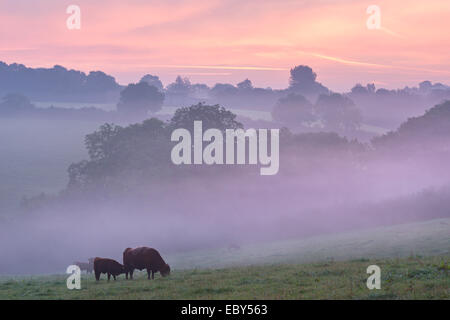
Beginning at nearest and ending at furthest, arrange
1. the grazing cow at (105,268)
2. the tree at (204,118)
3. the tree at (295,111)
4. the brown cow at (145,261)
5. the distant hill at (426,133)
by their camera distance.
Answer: the brown cow at (145,261), the grazing cow at (105,268), the tree at (204,118), the distant hill at (426,133), the tree at (295,111)

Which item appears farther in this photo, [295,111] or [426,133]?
[295,111]

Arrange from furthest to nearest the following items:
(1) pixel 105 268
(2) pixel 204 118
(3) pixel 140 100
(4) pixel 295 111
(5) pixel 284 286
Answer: (4) pixel 295 111 → (3) pixel 140 100 → (2) pixel 204 118 → (1) pixel 105 268 → (5) pixel 284 286

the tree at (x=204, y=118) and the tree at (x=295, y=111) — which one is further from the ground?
the tree at (x=295, y=111)

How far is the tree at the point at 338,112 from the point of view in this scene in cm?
14388

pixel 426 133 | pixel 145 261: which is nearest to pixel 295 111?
pixel 426 133

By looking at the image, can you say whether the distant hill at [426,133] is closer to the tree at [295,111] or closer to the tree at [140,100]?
the tree at [295,111]

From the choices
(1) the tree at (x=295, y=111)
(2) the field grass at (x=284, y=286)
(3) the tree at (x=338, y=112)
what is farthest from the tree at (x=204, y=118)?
(3) the tree at (x=338, y=112)

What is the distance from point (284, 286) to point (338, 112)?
432ft

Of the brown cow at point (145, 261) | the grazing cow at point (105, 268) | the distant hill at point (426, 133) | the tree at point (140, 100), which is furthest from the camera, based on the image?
the tree at point (140, 100)

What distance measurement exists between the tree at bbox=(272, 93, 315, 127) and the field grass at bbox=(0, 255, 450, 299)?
127474mm

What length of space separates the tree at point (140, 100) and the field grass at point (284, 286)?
122 meters

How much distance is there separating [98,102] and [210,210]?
13509 centimetres

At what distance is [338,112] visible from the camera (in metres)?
144

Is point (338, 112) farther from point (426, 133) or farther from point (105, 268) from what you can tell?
point (105, 268)
